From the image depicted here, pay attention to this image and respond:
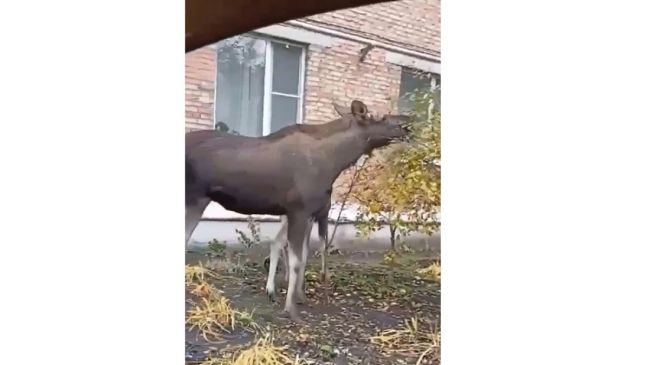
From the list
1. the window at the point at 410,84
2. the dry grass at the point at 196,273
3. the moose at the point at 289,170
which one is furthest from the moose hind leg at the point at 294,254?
the window at the point at 410,84

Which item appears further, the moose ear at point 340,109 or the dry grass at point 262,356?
the moose ear at point 340,109

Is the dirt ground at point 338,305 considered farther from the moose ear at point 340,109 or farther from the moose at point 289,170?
the moose ear at point 340,109

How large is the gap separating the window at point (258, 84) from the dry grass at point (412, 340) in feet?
2.65

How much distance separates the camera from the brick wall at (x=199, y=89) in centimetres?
242

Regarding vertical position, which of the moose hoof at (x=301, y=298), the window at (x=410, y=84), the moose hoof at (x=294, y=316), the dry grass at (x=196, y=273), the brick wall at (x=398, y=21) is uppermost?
the brick wall at (x=398, y=21)

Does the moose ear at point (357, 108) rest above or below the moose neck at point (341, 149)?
above

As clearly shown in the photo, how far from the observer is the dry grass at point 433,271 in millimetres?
2543

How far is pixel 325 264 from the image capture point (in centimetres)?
251

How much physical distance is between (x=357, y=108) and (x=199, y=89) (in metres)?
0.54

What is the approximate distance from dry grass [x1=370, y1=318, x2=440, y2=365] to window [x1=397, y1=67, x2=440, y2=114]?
0.75 meters

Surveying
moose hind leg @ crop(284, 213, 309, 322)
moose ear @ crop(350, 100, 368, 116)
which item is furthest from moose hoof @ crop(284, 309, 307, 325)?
moose ear @ crop(350, 100, 368, 116)

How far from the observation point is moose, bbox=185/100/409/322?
2451 mm
